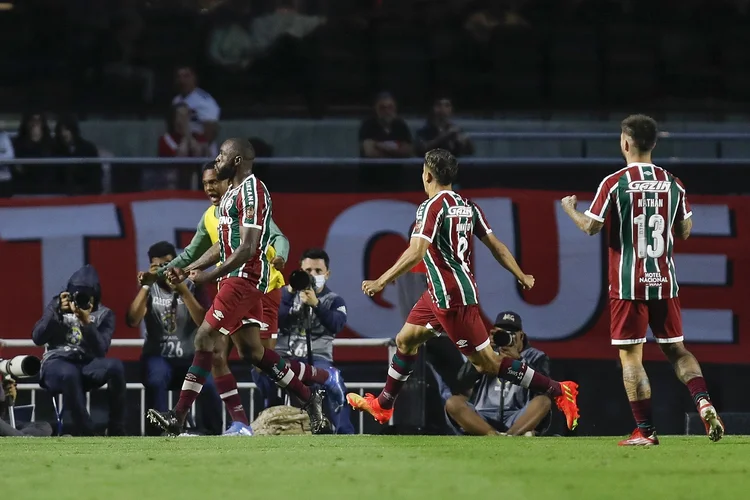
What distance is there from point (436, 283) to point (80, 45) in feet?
32.7

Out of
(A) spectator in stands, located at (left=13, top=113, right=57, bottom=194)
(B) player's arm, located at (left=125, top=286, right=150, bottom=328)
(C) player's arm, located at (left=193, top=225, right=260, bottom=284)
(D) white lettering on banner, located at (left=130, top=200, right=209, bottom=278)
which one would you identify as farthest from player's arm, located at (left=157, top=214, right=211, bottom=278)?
(A) spectator in stands, located at (left=13, top=113, right=57, bottom=194)

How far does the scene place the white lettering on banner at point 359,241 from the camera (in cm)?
1305

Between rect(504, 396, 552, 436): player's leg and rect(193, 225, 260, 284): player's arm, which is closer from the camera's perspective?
rect(193, 225, 260, 284): player's arm

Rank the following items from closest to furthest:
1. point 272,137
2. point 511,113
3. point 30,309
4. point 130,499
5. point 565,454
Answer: point 130,499 → point 565,454 → point 30,309 → point 272,137 → point 511,113

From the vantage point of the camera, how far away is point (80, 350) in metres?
12.0

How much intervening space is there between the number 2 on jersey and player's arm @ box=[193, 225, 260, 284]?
2714 mm

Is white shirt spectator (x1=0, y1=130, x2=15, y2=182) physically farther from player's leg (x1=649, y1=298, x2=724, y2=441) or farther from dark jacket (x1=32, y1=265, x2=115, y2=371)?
player's leg (x1=649, y1=298, x2=724, y2=441)

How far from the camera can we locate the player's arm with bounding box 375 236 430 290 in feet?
29.7

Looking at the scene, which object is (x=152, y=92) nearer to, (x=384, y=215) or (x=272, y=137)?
(x=272, y=137)

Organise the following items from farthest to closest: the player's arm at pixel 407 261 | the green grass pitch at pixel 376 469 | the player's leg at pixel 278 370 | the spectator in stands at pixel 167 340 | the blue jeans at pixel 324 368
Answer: the spectator in stands at pixel 167 340, the blue jeans at pixel 324 368, the player's leg at pixel 278 370, the player's arm at pixel 407 261, the green grass pitch at pixel 376 469

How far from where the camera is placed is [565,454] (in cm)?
819

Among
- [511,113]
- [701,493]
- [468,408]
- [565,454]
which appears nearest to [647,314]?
[565,454]

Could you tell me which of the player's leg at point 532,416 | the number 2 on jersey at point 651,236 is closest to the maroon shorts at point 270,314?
the player's leg at point 532,416

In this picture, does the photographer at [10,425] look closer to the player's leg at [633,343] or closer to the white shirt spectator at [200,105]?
the white shirt spectator at [200,105]
